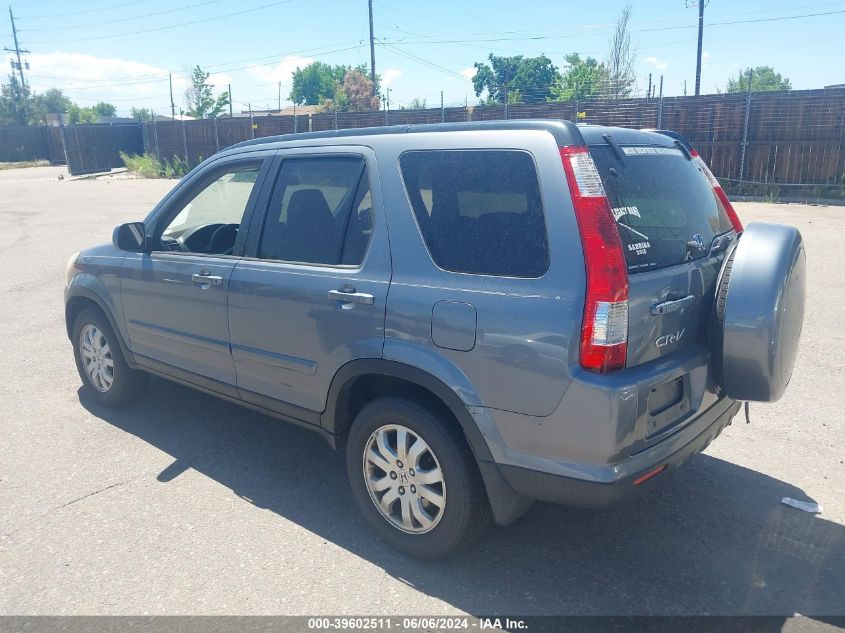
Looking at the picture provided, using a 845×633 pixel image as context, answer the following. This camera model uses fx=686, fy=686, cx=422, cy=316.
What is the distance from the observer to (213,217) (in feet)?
15.5

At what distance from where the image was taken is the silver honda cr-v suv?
8.52ft

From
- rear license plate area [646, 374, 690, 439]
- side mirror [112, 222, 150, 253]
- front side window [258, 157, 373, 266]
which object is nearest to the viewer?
rear license plate area [646, 374, 690, 439]

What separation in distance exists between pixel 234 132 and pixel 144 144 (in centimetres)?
940

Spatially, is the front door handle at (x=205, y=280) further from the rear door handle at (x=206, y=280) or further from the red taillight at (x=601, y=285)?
the red taillight at (x=601, y=285)

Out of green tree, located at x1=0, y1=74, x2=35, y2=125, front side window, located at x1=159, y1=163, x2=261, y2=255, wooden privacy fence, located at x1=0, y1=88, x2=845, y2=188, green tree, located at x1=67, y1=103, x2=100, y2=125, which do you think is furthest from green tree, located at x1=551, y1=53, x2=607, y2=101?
green tree, located at x1=0, y1=74, x2=35, y2=125

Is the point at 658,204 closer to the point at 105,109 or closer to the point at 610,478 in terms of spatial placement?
the point at 610,478

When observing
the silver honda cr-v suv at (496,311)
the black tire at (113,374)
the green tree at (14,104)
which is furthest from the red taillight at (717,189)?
the green tree at (14,104)

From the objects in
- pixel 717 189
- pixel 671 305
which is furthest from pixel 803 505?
pixel 717 189

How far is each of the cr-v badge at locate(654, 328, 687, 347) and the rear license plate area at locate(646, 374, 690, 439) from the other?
15cm

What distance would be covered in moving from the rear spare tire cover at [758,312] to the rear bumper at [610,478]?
0.28 metres

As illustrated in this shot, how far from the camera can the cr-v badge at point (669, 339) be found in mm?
2762

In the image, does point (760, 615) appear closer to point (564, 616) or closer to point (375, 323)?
point (564, 616)

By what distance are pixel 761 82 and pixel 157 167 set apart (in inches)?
2678

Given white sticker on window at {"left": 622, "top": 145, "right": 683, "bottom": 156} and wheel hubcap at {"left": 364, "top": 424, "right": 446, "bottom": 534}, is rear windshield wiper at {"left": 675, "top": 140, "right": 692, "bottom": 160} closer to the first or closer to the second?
white sticker on window at {"left": 622, "top": 145, "right": 683, "bottom": 156}
